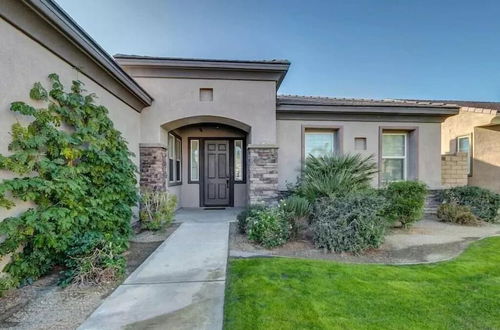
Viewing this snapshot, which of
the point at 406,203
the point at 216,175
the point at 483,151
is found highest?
the point at 483,151

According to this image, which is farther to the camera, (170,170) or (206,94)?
(170,170)

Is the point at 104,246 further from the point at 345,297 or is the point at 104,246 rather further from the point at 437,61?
the point at 437,61

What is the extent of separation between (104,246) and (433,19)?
50.1 ft

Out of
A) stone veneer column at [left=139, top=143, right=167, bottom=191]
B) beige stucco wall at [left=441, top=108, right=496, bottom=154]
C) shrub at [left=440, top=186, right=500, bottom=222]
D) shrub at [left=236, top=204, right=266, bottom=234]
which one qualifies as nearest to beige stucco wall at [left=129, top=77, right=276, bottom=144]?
stone veneer column at [left=139, top=143, right=167, bottom=191]

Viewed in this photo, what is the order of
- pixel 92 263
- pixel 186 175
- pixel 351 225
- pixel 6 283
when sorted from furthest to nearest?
pixel 186 175 < pixel 351 225 < pixel 92 263 < pixel 6 283

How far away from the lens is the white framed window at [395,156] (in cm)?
942

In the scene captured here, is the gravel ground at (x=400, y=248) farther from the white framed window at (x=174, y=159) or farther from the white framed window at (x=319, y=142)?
the white framed window at (x=174, y=159)

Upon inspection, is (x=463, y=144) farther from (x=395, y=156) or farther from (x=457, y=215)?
(x=457, y=215)

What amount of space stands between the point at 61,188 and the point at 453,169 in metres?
11.3

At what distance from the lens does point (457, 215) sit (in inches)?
303

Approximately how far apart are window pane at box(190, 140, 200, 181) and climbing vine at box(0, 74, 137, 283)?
5369mm

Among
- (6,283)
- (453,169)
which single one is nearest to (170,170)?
(6,283)

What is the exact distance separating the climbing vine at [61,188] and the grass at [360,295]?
6.89 ft

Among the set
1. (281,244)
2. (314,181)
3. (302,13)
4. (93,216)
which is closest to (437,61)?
(302,13)
